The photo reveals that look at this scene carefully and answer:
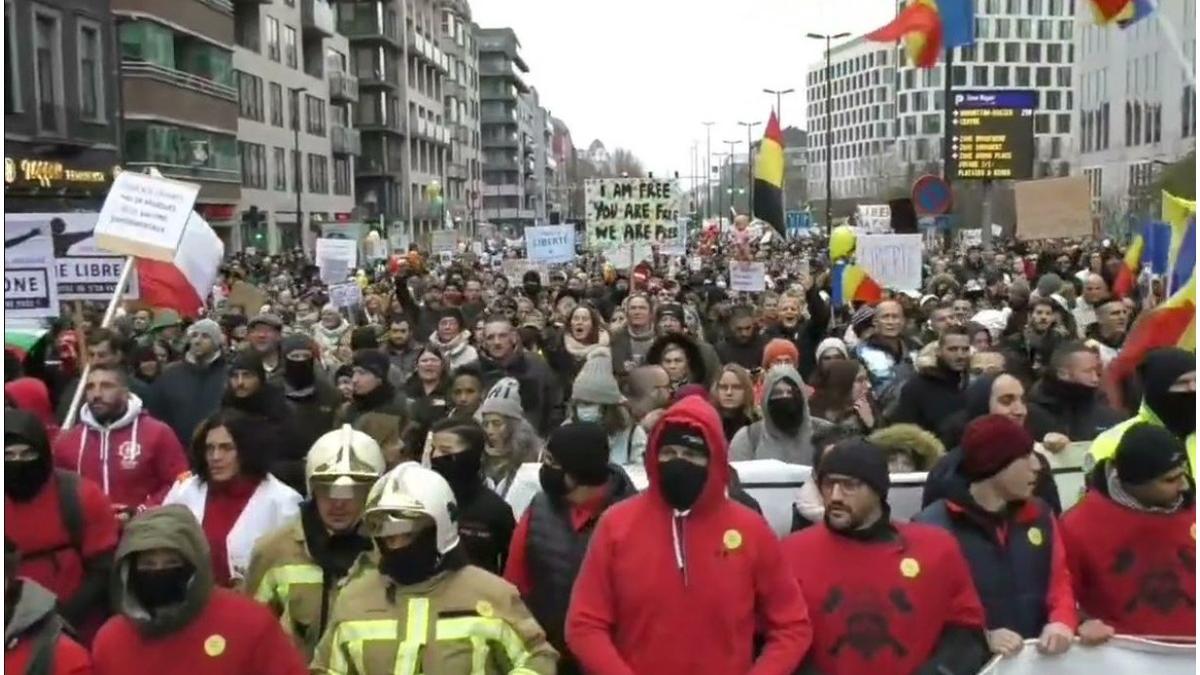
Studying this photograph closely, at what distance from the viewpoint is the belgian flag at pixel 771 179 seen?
56.2 feet

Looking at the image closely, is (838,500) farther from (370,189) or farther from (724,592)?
(370,189)

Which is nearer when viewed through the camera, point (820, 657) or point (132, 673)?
point (132, 673)

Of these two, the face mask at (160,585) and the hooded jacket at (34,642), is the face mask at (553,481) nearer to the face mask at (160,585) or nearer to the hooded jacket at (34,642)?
the face mask at (160,585)

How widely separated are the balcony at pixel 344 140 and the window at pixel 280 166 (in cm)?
879

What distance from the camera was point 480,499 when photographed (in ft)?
18.5

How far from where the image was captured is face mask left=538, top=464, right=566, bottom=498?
5.18 meters

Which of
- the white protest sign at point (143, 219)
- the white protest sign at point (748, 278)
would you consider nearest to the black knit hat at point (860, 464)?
the white protest sign at point (143, 219)

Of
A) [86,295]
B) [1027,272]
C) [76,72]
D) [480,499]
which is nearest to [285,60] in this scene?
[76,72]

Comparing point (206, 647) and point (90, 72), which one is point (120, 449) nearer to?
point (206, 647)

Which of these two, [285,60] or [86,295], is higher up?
[285,60]

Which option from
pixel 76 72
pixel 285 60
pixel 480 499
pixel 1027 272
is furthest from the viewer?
pixel 285 60

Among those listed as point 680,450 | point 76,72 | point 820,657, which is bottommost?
point 820,657

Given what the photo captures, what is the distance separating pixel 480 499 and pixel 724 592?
141 cm

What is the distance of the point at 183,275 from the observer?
36.7 ft
